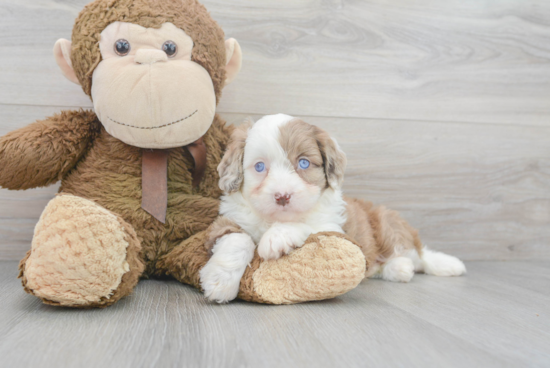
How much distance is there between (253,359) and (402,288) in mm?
810

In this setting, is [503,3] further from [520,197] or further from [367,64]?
[520,197]

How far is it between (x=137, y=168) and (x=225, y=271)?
0.51 m

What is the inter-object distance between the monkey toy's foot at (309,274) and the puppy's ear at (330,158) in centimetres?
19

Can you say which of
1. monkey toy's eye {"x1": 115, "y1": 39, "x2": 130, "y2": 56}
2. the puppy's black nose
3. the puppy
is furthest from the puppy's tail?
monkey toy's eye {"x1": 115, "y1": 39, "x2": 130, "y2": 56}

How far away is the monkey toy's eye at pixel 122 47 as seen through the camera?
4.39 feet

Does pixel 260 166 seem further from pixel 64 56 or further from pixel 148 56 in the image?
pixel 64 56

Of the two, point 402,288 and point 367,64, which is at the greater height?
point 367,64

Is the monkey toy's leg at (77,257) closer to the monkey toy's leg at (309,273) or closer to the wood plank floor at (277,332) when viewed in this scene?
the wood plank floor at (277,332)

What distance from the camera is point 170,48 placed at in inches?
53.5

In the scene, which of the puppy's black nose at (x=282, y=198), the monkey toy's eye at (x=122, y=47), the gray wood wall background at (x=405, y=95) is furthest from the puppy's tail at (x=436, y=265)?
the monkey toy's eye at (x=122, y=47)

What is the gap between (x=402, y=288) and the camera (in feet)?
4.96

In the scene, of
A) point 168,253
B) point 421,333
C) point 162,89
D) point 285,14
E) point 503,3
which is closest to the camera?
point 421,333

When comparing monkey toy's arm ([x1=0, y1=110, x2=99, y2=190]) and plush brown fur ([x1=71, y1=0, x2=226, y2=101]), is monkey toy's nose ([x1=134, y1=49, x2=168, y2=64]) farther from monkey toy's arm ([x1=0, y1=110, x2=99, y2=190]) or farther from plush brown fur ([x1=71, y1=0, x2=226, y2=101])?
monkey toy's arm ([x1=0, y1=110, x2=99, y2=190])

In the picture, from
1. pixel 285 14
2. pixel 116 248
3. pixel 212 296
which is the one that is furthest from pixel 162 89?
pixel 285 14
